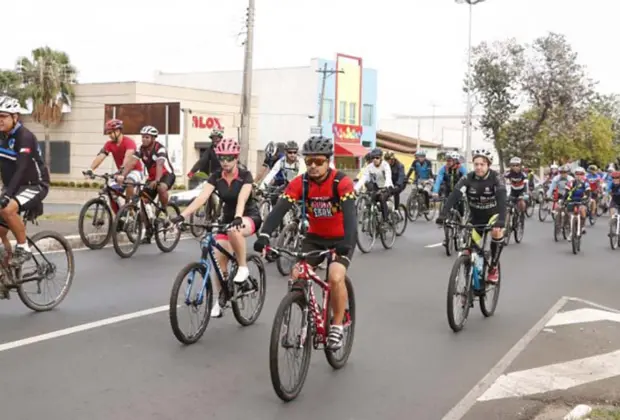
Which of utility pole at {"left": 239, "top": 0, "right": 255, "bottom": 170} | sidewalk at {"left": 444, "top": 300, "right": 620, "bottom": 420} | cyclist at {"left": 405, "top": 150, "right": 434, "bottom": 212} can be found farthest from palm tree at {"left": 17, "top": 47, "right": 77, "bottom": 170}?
sidewalk at {"left": 444, "top": 300, "right": 620, "bottom": 420}

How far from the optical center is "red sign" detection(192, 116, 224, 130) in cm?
4519

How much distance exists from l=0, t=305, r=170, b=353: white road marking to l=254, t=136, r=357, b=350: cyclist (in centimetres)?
247

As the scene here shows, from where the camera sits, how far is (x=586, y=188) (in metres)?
17.5

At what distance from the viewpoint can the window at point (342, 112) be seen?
55688mm

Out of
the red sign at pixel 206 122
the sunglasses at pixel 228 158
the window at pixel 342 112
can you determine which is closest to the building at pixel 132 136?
the red sign at pixel 206 122

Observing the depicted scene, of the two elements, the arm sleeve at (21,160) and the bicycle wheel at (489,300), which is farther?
the bicycle wheel at (489,300)

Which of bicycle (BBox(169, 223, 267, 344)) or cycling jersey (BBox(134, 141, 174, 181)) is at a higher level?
cycling jersey (BBox(134, 141, 174, 181))

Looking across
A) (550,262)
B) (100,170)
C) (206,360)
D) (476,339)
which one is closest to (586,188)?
(550,262)

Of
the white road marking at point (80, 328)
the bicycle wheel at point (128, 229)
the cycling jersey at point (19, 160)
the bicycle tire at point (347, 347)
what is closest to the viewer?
the bicycle tire at point (347, 347)

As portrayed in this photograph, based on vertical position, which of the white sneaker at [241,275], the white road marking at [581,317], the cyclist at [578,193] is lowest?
the white road marking at [581,317]

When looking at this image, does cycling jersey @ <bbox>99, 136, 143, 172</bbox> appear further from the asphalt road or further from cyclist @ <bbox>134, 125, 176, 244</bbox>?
the asphalt road

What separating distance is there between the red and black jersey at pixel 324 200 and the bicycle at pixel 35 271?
3.09 metres

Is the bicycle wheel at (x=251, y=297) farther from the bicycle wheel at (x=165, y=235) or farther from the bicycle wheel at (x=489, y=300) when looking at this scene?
the bicycle wheel at (x=165, y=235)

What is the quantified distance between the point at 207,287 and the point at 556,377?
3.13 m
